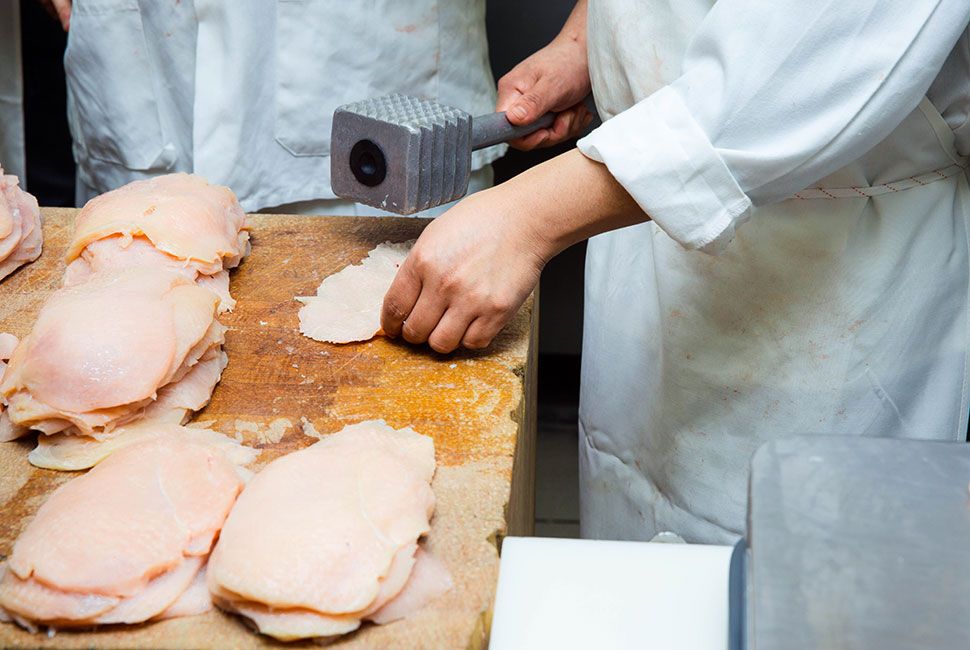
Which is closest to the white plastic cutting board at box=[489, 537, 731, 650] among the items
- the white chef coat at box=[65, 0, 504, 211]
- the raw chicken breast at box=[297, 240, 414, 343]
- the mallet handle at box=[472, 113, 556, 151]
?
the raw chicken breast at box=[297, 240, 414, 343]

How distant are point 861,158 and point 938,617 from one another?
2.53 ft

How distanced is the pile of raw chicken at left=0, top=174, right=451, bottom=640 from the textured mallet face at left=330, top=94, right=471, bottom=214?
0.28m

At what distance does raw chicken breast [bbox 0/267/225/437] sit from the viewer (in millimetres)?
1181

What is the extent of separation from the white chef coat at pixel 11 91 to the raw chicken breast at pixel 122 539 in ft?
4.82

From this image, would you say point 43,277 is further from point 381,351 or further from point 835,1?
point 835,1

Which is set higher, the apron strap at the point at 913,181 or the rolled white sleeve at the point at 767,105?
the rolled white sleeve at the point at 767,105

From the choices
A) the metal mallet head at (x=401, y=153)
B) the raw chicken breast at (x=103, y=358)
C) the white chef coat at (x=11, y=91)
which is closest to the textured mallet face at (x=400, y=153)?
the metal mallet head at (x=401, y=153)

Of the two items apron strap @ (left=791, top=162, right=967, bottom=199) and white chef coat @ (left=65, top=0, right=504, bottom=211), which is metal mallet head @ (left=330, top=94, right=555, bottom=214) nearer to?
apron strap @ (left=791, top=162, right=967, bottom=199)

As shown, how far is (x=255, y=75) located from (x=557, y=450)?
1728 millimetres

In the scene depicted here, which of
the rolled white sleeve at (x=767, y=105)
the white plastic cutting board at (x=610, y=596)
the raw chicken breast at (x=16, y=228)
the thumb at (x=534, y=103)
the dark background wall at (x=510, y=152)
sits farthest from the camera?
the dark background wall at (x=510, y=152)

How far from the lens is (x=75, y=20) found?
2.17 m

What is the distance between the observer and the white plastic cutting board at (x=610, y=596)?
2.81 feet

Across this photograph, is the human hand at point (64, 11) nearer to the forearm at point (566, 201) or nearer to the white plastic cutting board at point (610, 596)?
the forearm at point (566, 201)

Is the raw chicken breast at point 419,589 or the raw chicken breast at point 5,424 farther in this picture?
the raw chicken breast at point 5,424
